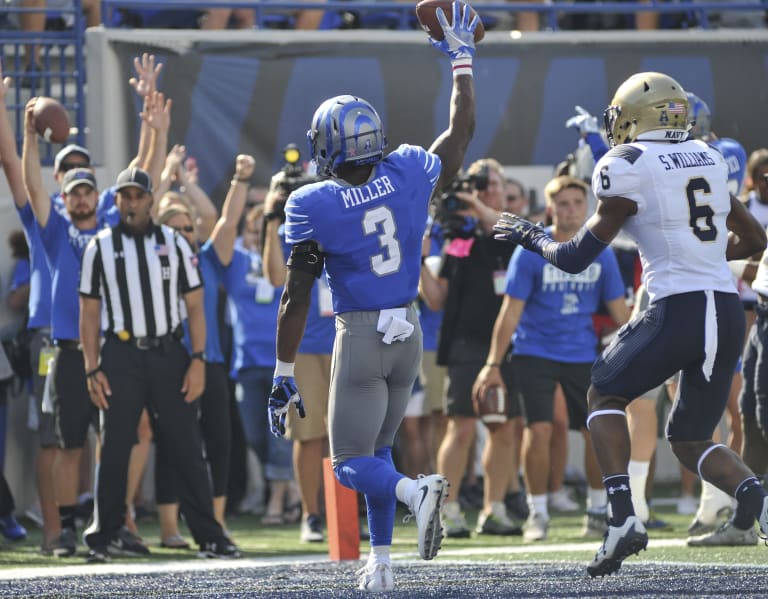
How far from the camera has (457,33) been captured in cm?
586

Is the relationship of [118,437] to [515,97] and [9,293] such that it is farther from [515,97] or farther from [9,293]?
[515,97]

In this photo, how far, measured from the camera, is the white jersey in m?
5.09

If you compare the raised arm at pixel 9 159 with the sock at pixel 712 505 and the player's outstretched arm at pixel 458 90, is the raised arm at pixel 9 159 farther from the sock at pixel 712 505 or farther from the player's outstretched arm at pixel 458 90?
the sock at pixel 712 505

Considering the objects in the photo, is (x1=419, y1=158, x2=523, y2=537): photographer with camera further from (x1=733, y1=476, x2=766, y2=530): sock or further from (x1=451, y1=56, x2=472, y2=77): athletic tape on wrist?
(x1=733, y1=476, x2=766, y2=530): sock

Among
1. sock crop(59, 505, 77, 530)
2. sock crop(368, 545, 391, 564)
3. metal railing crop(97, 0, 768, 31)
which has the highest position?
metal railing crop(97, 0, 768, 31)

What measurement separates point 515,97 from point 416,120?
0.80 m

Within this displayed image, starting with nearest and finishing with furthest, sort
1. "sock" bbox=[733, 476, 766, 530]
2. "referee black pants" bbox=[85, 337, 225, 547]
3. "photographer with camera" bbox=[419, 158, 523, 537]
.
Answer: "sock" bbox=[733, 476, 766, 530] < "referee black pants" bbox=[85, 337, 225, 547] < "photographer with camera" bbox=[419, 158, 523, 537]

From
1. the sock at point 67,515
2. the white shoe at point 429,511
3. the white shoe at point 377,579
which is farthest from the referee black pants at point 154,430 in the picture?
the white shoe at point 429,511

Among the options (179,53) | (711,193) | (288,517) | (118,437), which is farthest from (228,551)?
(179,53)

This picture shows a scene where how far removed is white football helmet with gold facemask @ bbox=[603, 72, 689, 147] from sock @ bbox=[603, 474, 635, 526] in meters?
1.21

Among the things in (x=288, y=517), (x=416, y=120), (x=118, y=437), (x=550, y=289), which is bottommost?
(x=288, y=517)

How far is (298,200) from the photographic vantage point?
204 inches

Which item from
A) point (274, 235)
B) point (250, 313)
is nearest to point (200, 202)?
point (250, 313)

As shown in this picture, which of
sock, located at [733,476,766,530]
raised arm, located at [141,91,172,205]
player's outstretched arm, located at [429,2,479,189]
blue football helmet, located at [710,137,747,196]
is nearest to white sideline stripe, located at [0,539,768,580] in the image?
sock, located at [733,476,766,530]
